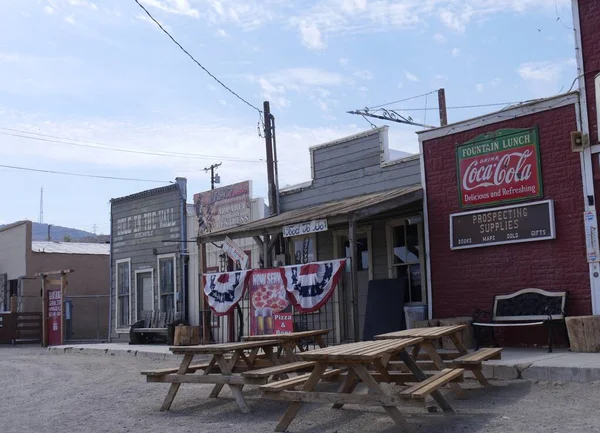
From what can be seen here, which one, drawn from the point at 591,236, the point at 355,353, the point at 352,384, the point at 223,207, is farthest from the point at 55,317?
the point at 355,353

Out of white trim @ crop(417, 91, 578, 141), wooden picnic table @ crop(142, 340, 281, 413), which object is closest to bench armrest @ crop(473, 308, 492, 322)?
white trim @ crop(417, 91, 578, 141)


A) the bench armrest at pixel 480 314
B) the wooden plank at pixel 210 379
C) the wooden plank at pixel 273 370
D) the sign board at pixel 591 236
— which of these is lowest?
the wooden plank at pixel 210 379

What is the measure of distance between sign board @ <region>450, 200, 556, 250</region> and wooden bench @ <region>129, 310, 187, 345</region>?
9.15 meters

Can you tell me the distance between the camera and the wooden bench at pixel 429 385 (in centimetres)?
657

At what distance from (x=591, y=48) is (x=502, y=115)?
1820mm

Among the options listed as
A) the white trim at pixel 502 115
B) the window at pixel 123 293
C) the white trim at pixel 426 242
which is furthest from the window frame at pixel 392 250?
the window at pixel 123 293

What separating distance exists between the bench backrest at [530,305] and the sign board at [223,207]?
7.88 meters

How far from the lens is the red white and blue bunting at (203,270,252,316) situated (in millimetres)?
15211

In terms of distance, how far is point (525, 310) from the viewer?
12.2m

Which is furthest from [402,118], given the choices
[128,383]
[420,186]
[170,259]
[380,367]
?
[380,367]

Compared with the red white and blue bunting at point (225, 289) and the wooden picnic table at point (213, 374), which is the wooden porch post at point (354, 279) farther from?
the wooden picnic table at point (213, 374)

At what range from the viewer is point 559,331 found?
11.9m

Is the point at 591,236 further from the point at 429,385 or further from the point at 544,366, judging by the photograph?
the point at 429,385

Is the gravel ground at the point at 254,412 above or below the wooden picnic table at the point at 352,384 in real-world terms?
below
